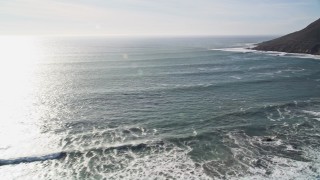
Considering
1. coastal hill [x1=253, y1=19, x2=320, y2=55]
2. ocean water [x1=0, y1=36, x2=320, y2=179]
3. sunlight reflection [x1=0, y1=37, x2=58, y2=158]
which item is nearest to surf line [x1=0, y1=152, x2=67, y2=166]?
ocean water [x1=0, y1=36, x2=320, y2=179]

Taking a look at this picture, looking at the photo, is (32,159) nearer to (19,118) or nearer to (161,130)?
(19,118)

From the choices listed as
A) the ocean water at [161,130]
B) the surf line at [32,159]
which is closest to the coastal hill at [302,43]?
the ocean water at [161,130]

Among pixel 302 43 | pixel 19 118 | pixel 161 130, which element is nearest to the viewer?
pixel 161 130

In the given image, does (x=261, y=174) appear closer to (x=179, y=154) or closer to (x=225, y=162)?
(x=225, y=162)

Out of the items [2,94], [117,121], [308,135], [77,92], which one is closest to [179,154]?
[117,121]

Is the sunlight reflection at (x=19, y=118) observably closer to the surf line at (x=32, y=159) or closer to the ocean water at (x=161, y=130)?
the ocean water at (x=161, y=130)

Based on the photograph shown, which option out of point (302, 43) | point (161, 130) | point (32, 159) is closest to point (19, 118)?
point (32, 159)

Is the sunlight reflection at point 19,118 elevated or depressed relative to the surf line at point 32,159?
elevated

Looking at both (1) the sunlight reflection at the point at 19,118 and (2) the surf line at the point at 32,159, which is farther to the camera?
(1) the sunlight reflection at the point at 19,118

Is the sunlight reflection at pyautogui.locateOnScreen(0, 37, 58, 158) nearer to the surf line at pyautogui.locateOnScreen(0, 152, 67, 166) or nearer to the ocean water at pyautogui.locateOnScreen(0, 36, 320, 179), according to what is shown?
the ocean water at pyautogui.locateOnScreen(0, 36, 320, 179)

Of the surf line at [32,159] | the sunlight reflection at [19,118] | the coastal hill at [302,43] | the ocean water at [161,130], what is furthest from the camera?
the coastal hill at [302,43]
